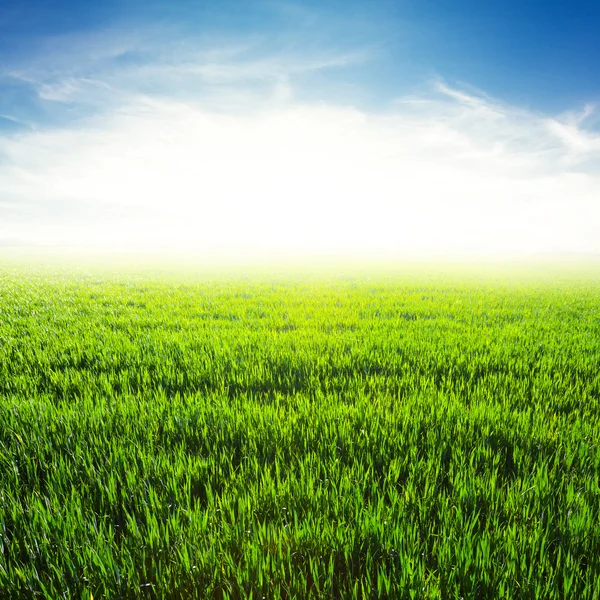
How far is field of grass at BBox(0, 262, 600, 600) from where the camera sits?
1.64 m

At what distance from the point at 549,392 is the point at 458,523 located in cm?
287

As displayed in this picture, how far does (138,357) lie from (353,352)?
332 centimetres

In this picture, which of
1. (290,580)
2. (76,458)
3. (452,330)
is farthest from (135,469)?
(452,330)

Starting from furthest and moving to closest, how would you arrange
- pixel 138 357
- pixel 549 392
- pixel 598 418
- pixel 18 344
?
pixel 18 344
pixel 138 357
pixel 549 392
pixel 598 418

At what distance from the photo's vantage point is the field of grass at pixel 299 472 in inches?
64.6

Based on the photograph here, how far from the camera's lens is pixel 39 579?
1604 millimetres

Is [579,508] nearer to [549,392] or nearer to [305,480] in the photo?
[305,480]

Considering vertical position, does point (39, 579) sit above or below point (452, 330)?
below

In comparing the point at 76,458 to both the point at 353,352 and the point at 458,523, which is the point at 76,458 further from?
the point at 353,352

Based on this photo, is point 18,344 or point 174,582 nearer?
point 174,582

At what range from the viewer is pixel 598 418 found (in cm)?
338

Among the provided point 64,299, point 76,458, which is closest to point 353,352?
point 76,458

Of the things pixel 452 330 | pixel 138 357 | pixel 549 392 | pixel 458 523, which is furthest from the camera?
pixel 452 330

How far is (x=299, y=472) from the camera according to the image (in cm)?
250
